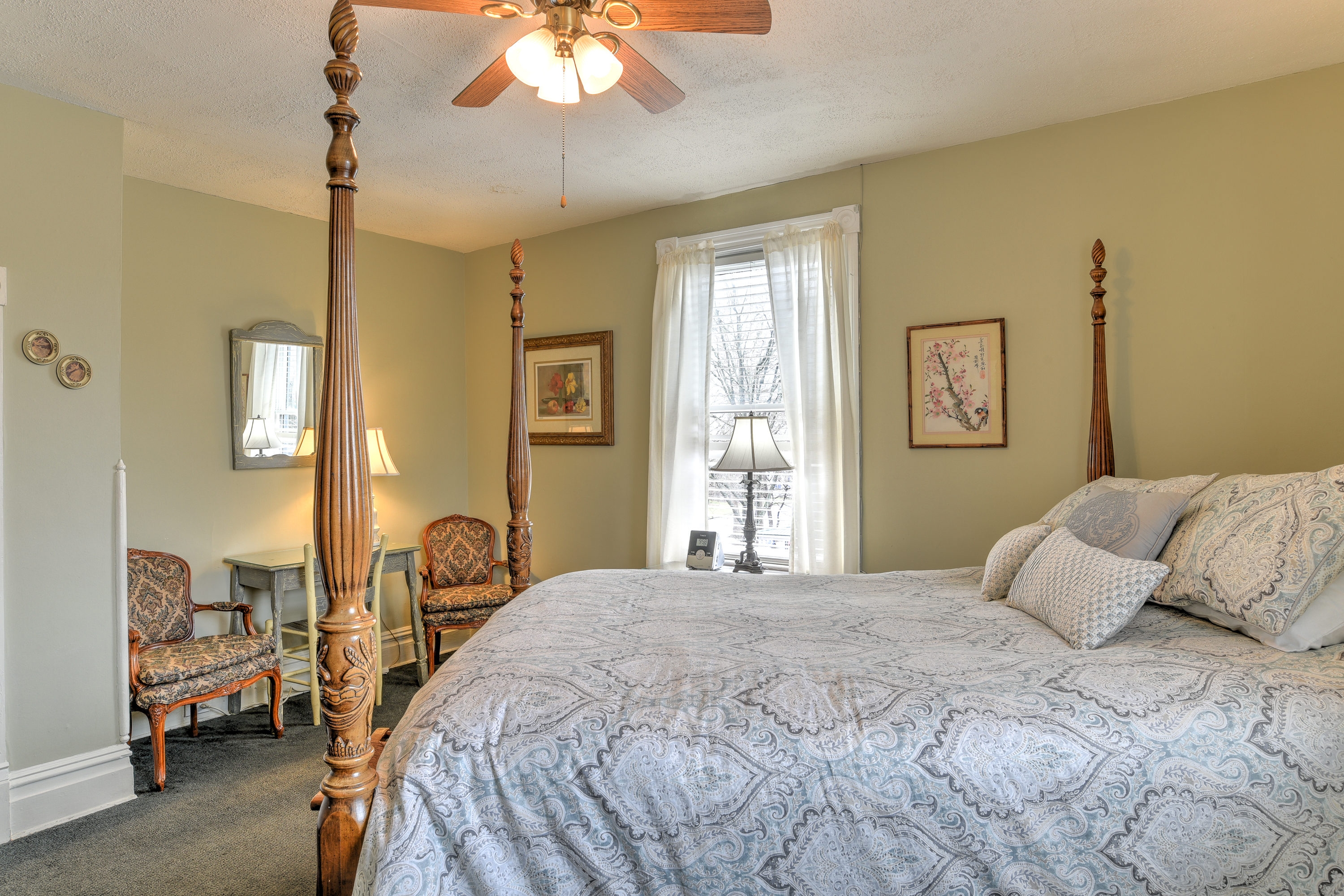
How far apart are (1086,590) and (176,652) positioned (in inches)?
140

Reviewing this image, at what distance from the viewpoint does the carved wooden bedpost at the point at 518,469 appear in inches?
115

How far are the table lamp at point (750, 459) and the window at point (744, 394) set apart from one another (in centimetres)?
22

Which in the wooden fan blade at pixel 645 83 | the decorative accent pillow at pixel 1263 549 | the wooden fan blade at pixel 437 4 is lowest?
the decorative accent pillow at pixel 1263 549

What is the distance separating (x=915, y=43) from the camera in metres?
2.49

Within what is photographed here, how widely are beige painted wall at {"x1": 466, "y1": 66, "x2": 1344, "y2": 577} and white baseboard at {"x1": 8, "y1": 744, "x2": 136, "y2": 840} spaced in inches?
129

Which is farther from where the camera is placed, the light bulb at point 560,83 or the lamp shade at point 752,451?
the lamp shade at point 752,451

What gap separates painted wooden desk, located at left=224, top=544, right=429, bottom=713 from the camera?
12.4 ft

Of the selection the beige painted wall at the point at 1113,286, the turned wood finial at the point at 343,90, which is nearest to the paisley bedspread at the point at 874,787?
the turned wood finial at the point at 343,90

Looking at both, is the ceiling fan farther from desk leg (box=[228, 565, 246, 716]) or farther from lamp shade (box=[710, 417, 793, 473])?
desk leg (box=[228, 565, 246, 716])

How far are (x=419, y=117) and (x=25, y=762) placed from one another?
2850 millimetres

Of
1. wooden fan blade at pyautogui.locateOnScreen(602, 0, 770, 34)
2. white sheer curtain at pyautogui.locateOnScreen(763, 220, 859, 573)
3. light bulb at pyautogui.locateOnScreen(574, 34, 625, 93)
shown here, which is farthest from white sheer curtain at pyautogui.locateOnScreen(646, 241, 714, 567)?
wooden fan blade at pyautogui.locateOnScreen(602, 0, 770, 34)

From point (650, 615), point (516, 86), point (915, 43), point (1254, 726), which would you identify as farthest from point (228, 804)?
point (915, 43)

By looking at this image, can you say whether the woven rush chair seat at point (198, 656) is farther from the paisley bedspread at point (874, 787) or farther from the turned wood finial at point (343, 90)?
the turned wood finial at point (343, 90)

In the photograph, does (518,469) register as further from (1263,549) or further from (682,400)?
(1263,549)
